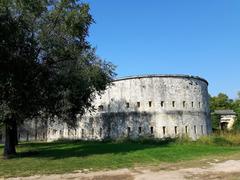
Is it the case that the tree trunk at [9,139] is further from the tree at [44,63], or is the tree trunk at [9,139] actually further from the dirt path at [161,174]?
the dirt path at [161,174]

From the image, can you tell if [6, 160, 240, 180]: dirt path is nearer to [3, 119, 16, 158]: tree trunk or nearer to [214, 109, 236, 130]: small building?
[3, 119, 16, 158]: tree trunk

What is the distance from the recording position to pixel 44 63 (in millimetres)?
20219

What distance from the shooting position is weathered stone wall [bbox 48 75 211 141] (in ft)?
140

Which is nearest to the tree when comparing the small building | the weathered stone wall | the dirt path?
the dirt path

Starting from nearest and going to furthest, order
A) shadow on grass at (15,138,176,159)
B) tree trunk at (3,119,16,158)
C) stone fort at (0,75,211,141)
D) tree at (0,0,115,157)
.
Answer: tree at (0,0,115,157), tree trunk at (3,119,16,158), shadow on grass at (15,138,176,159), stone fort at (0,75,211,141)

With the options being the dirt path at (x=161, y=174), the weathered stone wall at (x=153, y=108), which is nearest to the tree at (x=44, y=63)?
the dirt path at (x=161, y=174)

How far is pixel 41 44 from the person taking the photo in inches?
773

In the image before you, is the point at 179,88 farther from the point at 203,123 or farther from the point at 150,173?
the point at 150,173

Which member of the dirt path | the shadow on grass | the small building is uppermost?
the small building

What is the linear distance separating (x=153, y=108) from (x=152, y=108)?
0.45 ft

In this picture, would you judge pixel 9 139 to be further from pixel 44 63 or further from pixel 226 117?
pixel 226 117

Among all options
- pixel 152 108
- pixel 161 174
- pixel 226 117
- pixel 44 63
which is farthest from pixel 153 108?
pixel 226 117

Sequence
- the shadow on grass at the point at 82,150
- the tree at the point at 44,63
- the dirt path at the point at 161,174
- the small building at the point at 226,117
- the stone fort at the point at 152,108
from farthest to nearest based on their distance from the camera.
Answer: the small building at the point at 226,117
the stone fort at the point at 152,108
the shadow on grass at the point at 82,150
the tree at the point at 44,63
the dirt path at the point at 161,174

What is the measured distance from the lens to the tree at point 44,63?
59.0 feet
